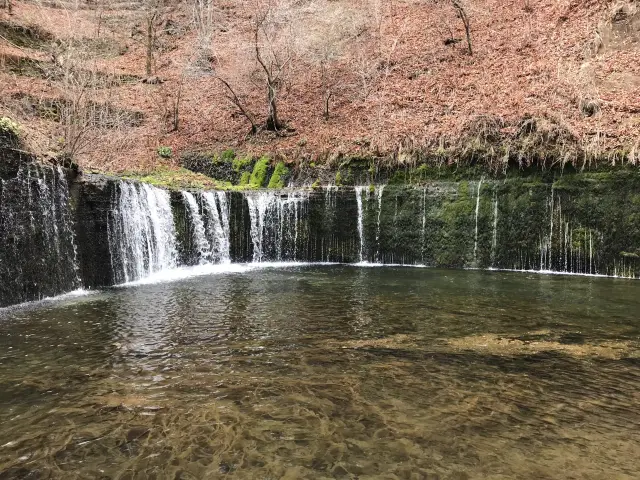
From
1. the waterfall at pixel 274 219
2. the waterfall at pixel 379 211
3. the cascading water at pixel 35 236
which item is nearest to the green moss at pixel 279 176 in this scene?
the waterfall at pixel 274 219

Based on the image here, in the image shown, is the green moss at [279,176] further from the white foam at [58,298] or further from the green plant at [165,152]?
the white foam at [58,298]

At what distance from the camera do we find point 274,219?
13.9 meters

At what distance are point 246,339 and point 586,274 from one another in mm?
9736

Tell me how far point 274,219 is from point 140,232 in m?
4.41

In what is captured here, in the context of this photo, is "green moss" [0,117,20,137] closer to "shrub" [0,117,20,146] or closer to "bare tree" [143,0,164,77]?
"shrub" [0,117,20,146]

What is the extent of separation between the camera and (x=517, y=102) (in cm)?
1327

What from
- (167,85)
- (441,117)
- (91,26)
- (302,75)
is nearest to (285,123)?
(302,75)

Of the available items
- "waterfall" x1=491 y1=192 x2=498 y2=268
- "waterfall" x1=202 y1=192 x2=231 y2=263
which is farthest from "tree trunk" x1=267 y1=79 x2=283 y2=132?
"waterfall" x1=491 y1=192 x2=498 y2=268

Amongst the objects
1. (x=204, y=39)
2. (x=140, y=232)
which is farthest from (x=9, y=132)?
(x=204, y=39)

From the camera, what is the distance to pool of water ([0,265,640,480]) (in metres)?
2.77

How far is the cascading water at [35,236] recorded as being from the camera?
23.4ft

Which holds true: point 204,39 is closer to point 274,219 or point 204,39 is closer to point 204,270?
point 274,219

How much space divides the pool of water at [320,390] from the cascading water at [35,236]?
0.62 metres

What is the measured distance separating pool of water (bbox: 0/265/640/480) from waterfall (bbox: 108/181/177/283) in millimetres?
2847
